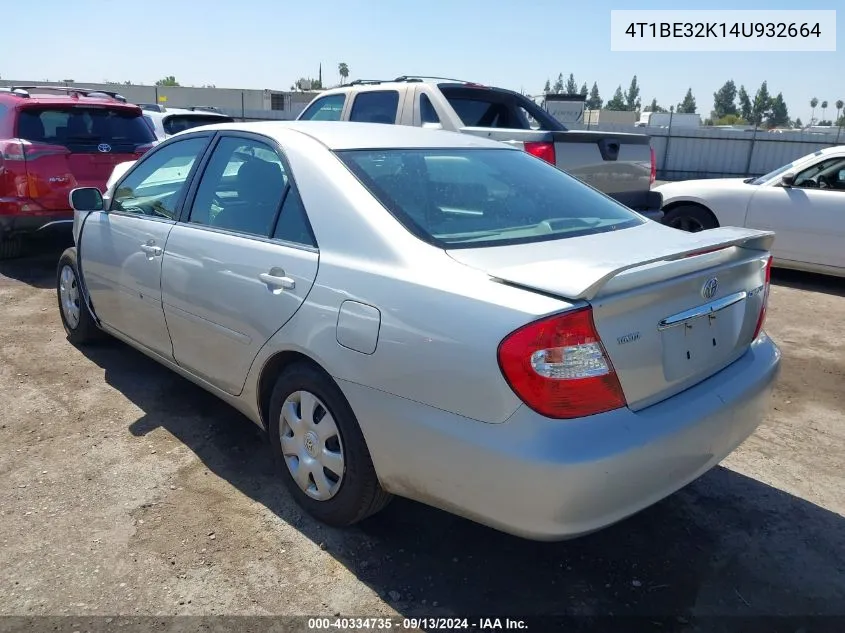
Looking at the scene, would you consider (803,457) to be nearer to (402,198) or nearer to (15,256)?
(402,198)

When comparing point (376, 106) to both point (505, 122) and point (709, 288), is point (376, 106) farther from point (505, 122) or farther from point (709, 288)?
point (709, 288)

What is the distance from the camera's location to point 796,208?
7.27 meters

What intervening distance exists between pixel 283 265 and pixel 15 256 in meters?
6.36

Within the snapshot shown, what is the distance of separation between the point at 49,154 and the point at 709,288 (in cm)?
663

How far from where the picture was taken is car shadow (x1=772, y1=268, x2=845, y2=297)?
24.3 ft

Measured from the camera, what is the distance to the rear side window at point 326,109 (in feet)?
25.4

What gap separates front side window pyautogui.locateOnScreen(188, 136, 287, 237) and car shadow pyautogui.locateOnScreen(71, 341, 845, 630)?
3.98ft

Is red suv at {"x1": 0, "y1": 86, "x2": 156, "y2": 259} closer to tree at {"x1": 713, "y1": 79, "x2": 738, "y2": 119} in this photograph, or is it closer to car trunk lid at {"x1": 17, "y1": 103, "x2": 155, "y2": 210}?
car trunk lid at {"x1": 17, "y1": 103, "x2": 155, "y2": 210}

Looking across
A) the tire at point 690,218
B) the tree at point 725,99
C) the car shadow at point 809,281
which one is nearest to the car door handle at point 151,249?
the tire at point 690,218

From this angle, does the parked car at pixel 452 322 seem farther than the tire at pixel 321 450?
No

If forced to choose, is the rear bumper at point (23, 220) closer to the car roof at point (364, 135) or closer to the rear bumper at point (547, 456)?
the car roof at point (364, 135)

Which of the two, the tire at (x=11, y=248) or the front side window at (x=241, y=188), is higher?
the front side window at (x=241, y=188)

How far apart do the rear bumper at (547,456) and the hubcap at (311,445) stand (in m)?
0.26

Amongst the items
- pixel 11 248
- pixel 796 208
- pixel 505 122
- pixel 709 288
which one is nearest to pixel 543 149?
pixel 505 122
